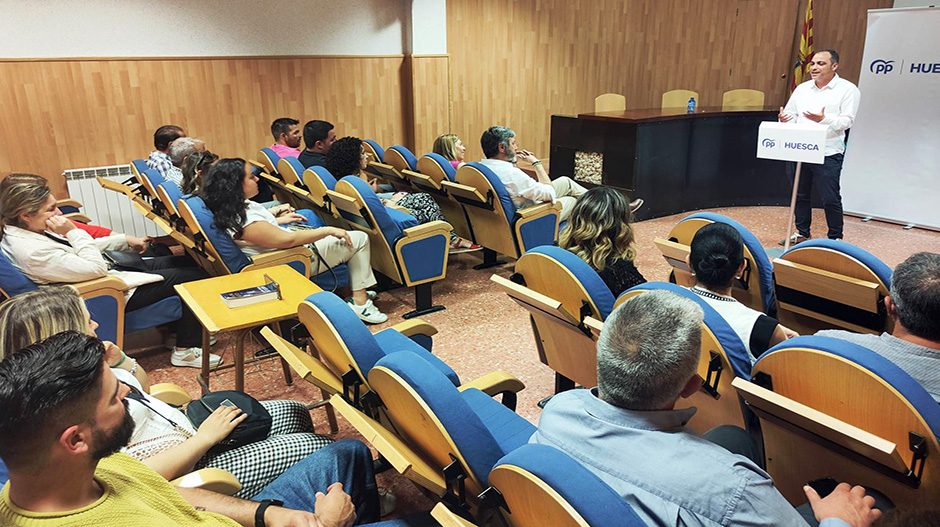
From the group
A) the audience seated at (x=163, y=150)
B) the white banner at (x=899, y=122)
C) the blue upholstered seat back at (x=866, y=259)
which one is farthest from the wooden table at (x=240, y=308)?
the white banner at (x=899, y=122)

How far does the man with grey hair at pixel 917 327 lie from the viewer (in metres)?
1.66

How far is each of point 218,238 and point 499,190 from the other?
1.78m

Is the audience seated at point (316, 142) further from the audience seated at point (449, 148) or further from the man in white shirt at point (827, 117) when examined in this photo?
the man in white shirt at point (827, 117)

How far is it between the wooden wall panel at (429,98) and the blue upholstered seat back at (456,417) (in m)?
6.50

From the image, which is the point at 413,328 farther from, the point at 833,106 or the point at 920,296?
the point at 833,106

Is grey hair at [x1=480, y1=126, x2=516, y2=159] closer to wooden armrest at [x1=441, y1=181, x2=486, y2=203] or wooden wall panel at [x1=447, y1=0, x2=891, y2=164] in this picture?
wooden armrest at [x1=441, y1=181, x2=486, y2=203]

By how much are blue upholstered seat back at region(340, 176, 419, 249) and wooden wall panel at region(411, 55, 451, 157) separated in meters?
3.90

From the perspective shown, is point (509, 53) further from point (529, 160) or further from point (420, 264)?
point (420, 264)

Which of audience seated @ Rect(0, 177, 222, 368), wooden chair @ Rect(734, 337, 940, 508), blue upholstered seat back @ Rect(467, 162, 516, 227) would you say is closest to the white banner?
blue upholstered seat back @ Rect(467, 162, 516, 227)

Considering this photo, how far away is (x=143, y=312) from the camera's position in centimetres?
340

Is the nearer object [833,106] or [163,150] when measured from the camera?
[833,106]

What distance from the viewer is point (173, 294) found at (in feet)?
11.6

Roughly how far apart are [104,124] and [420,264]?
12.7ft

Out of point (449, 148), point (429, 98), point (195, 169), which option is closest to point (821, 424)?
point (195, 169)
